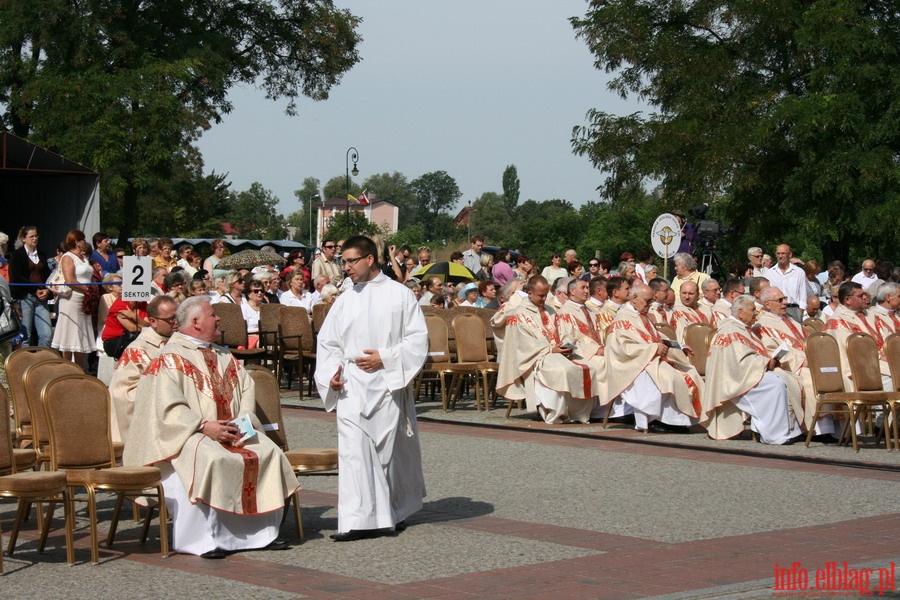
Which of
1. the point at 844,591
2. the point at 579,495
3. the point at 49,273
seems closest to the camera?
the point at 844,591

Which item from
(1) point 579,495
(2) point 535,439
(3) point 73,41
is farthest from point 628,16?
(1) point 579,495

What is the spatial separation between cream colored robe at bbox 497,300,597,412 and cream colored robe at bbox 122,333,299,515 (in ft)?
25.5

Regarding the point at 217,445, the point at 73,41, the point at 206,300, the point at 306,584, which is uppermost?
the point at 73,41

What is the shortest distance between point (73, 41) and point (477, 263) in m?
14.8

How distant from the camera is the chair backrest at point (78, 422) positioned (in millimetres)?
8039

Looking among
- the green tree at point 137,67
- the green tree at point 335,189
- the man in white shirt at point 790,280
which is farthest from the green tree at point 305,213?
the man in white shirt at point 790,280

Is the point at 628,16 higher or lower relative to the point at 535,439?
higher

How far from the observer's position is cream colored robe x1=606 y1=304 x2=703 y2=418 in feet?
49.1

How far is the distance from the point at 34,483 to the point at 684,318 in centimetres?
1115

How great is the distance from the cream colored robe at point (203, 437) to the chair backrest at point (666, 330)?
855 centimetres

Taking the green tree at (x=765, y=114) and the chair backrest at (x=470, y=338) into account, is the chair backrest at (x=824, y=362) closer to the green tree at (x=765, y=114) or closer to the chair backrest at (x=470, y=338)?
the chair backrest at (x=470, y=338)

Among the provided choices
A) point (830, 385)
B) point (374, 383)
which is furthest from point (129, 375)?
point (830, 385)

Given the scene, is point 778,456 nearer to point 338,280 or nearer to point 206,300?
point 206,300

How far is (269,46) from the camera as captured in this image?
3884 centimetres
